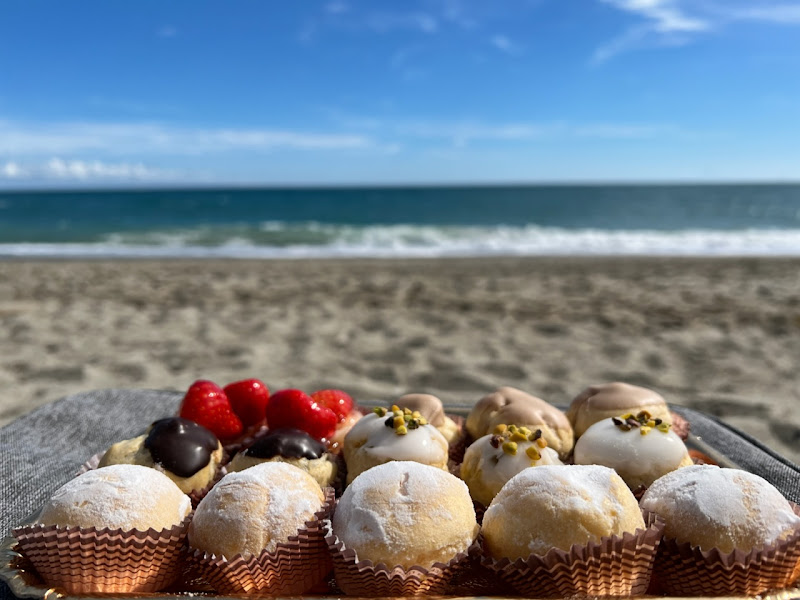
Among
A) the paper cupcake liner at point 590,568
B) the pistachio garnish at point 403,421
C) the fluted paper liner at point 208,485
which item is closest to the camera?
the paper cupcake liner at point 590,568

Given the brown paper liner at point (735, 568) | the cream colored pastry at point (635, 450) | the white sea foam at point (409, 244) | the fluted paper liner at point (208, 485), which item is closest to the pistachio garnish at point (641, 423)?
the cream colored pastry at point (635, 450)

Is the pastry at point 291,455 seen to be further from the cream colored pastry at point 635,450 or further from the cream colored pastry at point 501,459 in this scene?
the cream colored pastry at point 635,450

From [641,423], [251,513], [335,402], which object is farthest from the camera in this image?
[335,402]

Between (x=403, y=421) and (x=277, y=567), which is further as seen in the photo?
(x=403, y=421)

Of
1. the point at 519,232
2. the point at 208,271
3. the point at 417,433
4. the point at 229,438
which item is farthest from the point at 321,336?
the point at 519,232

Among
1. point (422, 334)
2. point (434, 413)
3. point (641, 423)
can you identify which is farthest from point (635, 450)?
point (422, 334)

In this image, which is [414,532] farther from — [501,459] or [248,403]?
[248,403]
